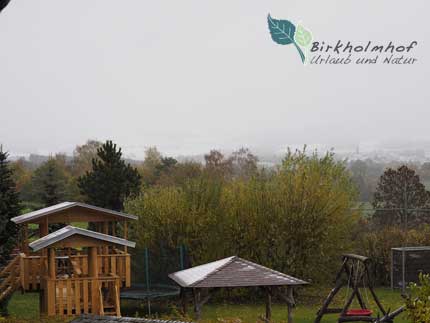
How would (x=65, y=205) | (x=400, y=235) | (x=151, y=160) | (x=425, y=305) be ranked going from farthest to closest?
(x=151, y=160), (x=400, y=235), (x=65, y=205), (x=425, y=305)

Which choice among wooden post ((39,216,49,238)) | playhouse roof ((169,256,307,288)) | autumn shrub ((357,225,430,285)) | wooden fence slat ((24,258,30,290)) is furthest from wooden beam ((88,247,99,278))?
autumn shrub ((357,225,430,285))

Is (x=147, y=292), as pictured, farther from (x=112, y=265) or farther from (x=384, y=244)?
(x=384, y=244)

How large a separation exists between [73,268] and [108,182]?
11.1m

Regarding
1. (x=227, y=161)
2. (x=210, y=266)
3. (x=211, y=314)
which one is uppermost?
(x=227, y=161)

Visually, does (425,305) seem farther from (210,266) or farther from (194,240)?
(194,240)

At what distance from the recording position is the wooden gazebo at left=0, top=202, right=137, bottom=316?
776 inches

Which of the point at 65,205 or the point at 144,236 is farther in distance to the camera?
the point at 144,236

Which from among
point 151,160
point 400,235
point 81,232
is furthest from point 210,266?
point 151,160

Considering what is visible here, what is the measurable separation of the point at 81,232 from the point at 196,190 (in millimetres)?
9278

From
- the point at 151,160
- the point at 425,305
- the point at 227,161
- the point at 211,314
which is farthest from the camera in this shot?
the point at 151,160

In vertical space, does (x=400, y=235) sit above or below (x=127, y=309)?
above

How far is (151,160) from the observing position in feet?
283

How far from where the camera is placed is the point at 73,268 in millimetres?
20828

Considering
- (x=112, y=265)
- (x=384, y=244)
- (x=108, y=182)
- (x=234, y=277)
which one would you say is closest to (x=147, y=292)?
(x=112, y=265)
